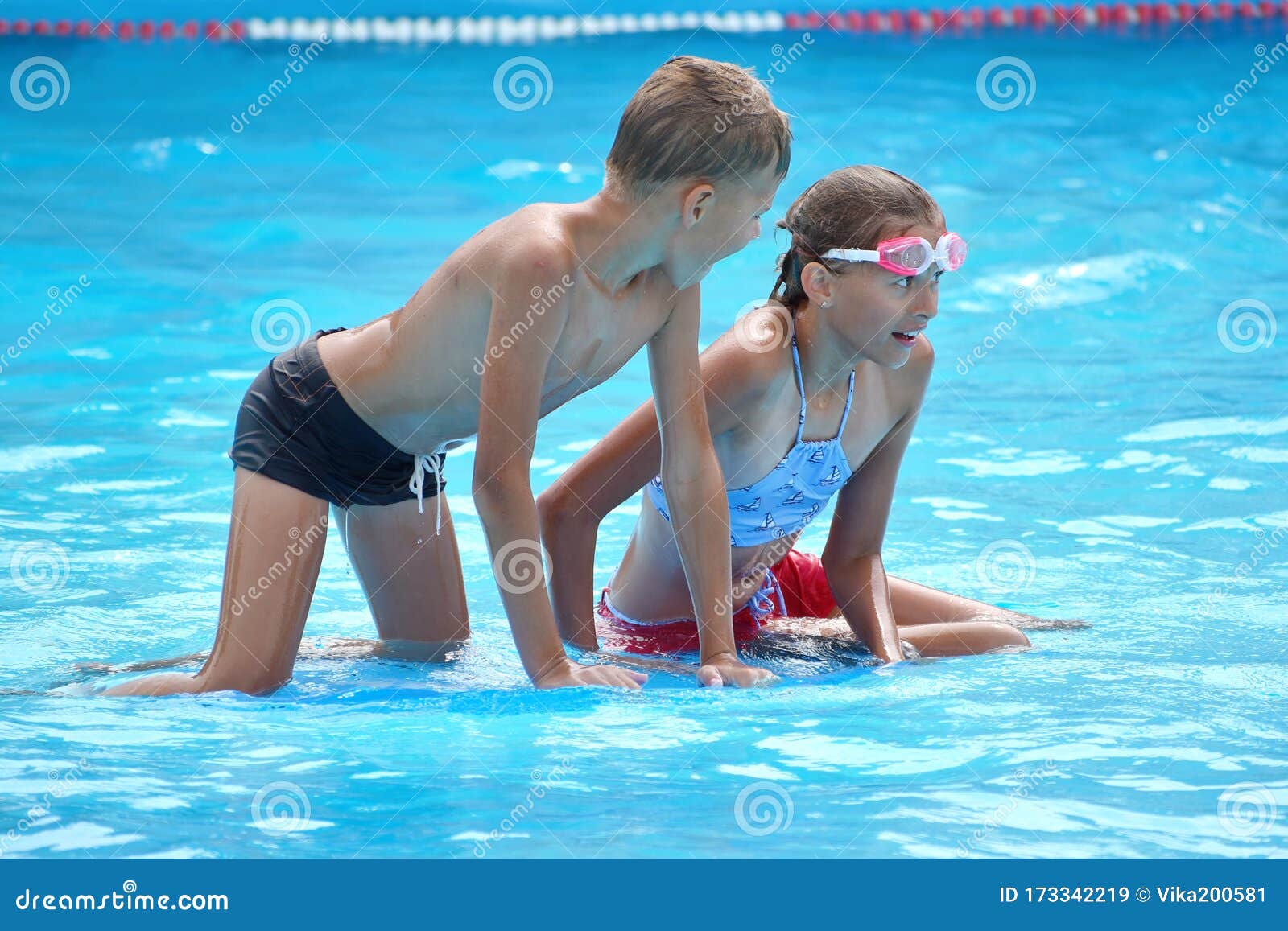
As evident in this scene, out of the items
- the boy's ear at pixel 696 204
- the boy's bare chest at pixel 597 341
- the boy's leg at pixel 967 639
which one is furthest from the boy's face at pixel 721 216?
the boy's leg at pixel 967 639

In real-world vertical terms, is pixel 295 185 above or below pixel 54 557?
above

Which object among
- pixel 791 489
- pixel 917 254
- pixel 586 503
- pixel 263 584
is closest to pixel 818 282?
pixel 917 254

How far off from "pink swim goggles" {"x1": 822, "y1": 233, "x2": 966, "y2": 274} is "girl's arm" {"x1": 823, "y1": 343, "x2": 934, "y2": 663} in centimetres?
48

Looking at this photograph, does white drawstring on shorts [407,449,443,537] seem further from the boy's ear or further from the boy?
the boy's ear

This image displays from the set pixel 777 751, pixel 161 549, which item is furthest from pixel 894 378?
pixel 161 549

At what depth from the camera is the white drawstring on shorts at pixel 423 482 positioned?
437 cm

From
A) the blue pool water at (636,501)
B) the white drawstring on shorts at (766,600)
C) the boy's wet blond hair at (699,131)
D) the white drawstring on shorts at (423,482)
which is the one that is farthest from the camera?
the white drawstring on shorts at (766,600)

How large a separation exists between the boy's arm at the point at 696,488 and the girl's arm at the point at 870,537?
1.96ft

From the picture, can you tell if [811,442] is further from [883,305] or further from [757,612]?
→ [757,612]

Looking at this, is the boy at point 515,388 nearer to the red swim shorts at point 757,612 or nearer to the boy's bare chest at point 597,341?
the boy's bare chest at point 597,341

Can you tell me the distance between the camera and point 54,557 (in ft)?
20.6

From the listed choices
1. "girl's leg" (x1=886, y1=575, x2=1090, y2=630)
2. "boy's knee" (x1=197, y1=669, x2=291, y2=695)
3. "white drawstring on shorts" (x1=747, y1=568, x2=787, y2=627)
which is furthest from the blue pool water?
"white drawstring on shorts" (x1=747, y1=568, x2=787, y2=627)

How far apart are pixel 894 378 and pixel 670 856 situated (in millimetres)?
2082
